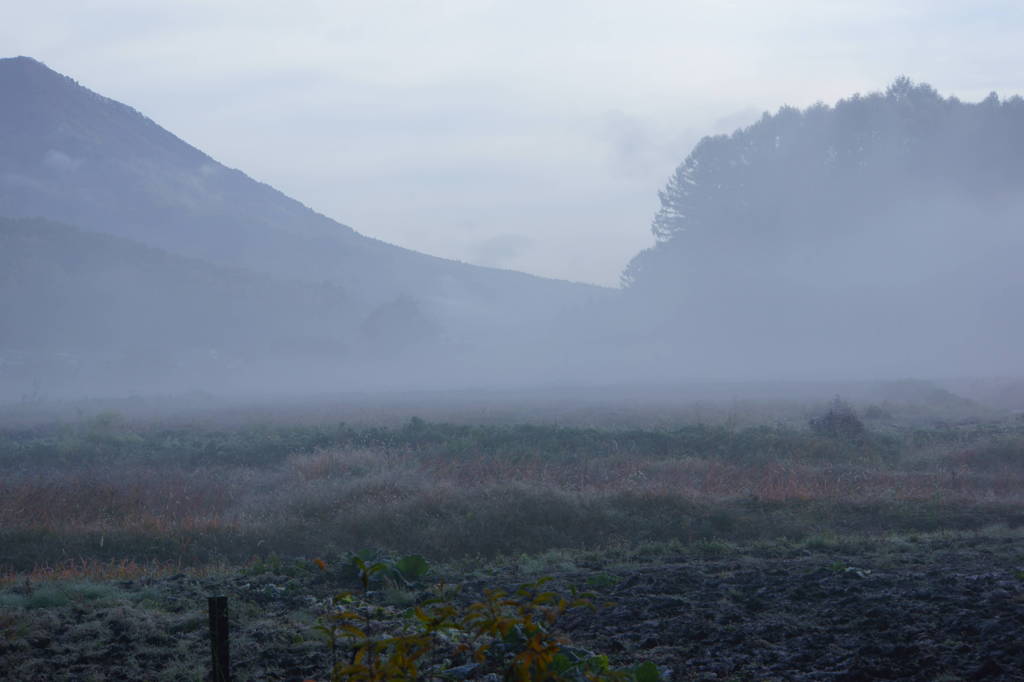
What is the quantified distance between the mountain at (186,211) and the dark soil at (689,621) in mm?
118271

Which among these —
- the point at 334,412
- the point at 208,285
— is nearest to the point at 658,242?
the point at 208,285

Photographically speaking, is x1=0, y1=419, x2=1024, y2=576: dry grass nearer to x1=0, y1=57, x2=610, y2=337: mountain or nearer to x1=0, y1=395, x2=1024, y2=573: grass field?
x1=0, y1=395, x2=1024, y2=573: grass field

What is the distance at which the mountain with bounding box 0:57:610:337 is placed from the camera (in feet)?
496

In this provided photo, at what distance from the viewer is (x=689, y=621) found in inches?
321

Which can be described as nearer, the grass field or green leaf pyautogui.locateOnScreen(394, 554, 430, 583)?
green leaf pyautogui.locateOnScreen(394, 554, 430, 583)

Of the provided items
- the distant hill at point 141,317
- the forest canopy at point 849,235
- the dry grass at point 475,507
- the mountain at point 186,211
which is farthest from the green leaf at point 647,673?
the mountain at point 186,211

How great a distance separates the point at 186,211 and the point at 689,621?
179m

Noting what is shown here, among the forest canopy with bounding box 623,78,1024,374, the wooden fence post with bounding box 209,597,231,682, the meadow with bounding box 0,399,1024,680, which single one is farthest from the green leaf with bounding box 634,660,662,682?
the forest canopy with bounding box 623,78,1024,374

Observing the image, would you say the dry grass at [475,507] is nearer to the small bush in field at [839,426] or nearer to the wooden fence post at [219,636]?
the small bush in field at [839,426]

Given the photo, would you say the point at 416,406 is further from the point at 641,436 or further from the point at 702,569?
the point at 702,569

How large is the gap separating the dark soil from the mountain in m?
118

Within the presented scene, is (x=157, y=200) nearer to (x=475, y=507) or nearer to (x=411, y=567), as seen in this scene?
(x=475, y=507)

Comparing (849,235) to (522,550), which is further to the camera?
(849,235)

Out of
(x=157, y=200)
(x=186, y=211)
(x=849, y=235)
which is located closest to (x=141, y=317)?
(x=849, y=235)
